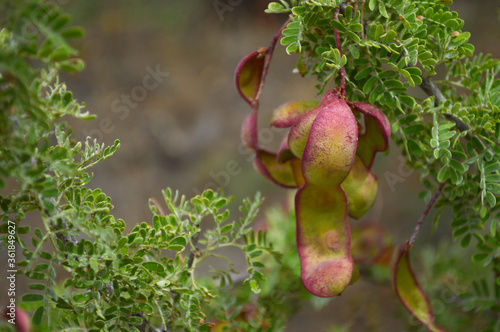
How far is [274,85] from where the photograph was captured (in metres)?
2.99

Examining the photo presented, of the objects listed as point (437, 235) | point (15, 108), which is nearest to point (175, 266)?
point (15, 108)

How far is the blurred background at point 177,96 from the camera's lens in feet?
8.90

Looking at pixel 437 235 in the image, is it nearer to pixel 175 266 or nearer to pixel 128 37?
pixel 175 266

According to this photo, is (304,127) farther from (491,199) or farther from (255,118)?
(491,199)

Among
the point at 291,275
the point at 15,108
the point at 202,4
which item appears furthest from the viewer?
the point at 202,4

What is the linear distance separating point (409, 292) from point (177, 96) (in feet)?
8.04

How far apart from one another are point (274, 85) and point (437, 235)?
1.32 meters

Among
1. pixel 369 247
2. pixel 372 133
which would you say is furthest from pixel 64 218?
pixel 369 247

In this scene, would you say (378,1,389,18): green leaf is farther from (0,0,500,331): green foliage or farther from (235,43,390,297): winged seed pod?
(235,43,390,297): winged seed pod

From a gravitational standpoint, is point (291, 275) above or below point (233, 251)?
above

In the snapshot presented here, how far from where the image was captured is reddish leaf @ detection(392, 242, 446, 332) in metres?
0.79

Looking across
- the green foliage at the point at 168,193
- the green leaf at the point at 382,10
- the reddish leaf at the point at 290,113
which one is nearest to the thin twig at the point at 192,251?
the green foliage at the point at 168,193

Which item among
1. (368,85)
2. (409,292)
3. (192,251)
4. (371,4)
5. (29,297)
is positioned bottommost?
(409,292)

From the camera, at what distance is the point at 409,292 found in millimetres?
797
